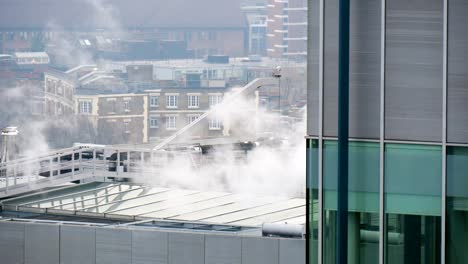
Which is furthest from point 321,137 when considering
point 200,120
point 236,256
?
point 200,120

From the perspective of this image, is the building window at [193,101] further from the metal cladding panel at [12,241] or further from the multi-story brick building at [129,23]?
the metal cladding panel at [12,241]

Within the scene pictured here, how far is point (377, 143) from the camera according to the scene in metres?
3.78

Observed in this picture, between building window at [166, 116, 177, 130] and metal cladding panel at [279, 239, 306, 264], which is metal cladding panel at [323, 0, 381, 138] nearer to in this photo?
metal cladding panel at [279, 239, 306, 264]

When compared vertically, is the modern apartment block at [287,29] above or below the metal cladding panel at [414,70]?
above

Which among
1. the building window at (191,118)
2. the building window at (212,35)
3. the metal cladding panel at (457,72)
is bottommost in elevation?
the building window at (191,118)

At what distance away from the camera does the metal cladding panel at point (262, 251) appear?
7.27 meters

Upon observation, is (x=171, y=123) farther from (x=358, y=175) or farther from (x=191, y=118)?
(x=358, y=175)

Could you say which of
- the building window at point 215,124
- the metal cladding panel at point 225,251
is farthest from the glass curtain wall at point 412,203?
the building window at point 215,124

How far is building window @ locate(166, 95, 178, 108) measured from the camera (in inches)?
777

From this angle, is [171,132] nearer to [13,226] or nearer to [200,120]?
[200,120]

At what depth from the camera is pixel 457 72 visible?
3646 mm

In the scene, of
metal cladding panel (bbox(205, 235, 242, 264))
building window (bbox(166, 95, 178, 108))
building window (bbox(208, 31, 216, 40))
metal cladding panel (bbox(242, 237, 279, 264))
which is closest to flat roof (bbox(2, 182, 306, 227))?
metal cladding panel (bbox(205, 235, 242, 264))

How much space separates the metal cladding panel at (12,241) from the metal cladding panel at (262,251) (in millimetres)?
1674

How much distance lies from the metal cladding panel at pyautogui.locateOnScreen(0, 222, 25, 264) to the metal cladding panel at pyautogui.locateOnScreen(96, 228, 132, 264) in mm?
546
